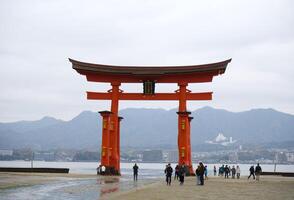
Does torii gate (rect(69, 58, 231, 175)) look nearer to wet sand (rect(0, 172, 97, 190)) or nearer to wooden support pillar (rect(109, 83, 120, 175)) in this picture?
wooden support pillar (rect(109, 83, 120, 175))

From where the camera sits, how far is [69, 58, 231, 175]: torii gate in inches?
1373

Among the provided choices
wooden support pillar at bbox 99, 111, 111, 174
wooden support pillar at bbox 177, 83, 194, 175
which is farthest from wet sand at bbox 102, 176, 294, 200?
wooden support pillar at bbox 99, 111, 111, 174

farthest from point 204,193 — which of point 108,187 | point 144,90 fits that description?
point 144,90

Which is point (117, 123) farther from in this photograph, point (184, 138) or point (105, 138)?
point (184, 138)

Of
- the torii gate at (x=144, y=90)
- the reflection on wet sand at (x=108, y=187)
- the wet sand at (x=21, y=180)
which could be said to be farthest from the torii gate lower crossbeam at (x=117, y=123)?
the reflection on wet sand at (x=108, y=187)

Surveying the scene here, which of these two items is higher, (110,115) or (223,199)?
(110,115)

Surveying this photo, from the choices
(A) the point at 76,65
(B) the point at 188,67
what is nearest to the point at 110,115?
(A) the point at 76,65

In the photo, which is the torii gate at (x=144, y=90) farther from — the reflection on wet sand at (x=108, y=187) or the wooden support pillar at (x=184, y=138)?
the reflection on wet sand at (x=108, y=187)

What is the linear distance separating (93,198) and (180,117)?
20.1 meters

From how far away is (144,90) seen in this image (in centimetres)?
3634

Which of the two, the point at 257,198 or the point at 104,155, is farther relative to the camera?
the point at 104,155

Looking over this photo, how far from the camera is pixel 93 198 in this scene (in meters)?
15.7

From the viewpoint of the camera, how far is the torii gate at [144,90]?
114ft

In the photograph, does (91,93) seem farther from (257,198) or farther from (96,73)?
(257,198)
